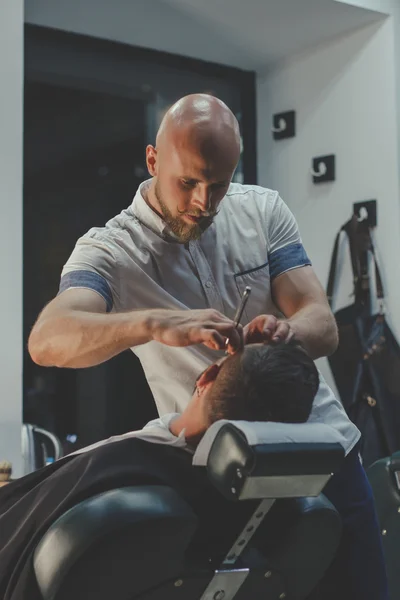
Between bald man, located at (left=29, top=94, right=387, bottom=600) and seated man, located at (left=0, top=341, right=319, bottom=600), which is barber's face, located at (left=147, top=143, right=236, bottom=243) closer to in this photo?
bald man, located at (left=29, top=94, right=387, bottom=600)

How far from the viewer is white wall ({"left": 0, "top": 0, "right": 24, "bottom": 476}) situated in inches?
105

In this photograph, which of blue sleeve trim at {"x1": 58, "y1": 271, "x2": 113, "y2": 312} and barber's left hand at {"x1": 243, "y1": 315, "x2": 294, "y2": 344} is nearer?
barber's left hand at {"x1": 243, "y1": 315, "x2": 294, "y2": 344}

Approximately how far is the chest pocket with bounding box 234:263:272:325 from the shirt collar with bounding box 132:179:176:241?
17 centimetres

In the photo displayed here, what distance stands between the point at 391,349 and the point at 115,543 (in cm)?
220

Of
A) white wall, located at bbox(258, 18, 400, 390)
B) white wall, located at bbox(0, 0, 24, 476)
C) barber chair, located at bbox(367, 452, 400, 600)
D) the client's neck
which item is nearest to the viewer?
the client's neck

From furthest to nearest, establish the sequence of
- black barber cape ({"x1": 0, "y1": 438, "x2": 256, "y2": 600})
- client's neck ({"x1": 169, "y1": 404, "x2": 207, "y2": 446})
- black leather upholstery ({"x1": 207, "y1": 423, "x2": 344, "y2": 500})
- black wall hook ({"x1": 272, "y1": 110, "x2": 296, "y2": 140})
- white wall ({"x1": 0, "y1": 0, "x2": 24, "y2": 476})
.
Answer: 1. black wall hook ({"x1": 272, "y1": 110, "x2": 296, "y2": 140})
2. white wall ({"x1": 0, "y1": 0, "x2": 24, "y2": 476})
3. client's neck ({"x1": 169, "y1": 404, "x2": 207, "y2": 446})
4. black barber cape ({"x1": 0, "y1": 438, "x2": 256, "y2": 600})
5. black leather upholstery ({"x1": 207, "y1": 423, "x2": 344, "y2": 500})

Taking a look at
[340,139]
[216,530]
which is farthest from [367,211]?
[216,530]

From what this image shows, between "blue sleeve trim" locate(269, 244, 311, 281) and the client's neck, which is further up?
"blue sleeve trim" locate(269, 244, 311, 281)

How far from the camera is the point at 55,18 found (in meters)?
3.37

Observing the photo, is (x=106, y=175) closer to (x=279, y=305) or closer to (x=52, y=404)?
(x=52, y=404)

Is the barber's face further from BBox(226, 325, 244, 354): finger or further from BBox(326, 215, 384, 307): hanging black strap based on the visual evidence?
BBox(326, 215, 384, 307): hanging black strap

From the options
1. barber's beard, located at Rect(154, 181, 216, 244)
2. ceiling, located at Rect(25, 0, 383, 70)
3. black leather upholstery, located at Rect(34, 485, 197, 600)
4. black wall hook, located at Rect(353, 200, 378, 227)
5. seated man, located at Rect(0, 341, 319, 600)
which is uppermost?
ceiling, located at Rect(25, 0, 383, 70)

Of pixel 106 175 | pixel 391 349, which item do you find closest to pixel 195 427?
pixel 391 349

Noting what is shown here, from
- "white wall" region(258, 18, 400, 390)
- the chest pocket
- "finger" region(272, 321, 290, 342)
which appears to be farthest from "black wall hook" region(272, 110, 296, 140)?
"finger" region(272, 321, 290, 342)
